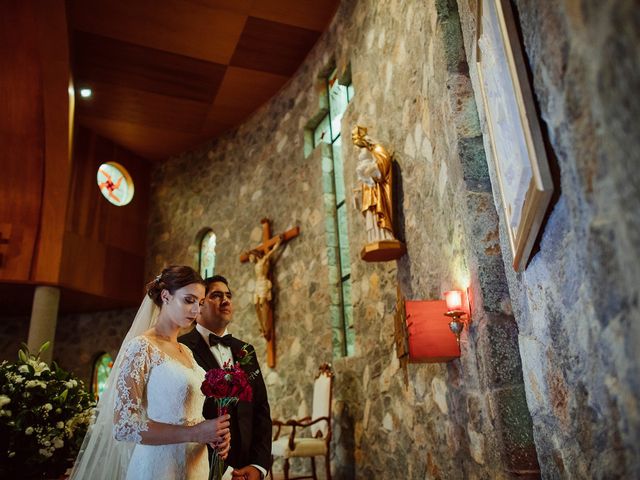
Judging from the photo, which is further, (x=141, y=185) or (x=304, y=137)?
(x=141, y=185)

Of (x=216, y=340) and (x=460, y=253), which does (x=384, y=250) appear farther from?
(x=216, y=340)

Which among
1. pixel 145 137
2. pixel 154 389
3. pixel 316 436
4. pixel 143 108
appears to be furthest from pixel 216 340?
pixel 145 137

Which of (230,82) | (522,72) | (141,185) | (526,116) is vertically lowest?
(526,116)

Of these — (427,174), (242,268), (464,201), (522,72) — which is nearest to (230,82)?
(242,268)

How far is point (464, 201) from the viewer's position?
2.74 meters

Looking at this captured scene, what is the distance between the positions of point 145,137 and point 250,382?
7436mm

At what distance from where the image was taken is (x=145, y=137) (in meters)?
8.98

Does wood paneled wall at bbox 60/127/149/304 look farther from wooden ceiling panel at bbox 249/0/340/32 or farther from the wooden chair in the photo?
the wooden chair

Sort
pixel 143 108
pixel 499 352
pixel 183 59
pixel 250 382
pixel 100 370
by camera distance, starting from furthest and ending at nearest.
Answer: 1. pixel 100 370
2. pixel 143 108
3. pixel 183 59
4. pixel 250 382
5. pixel 499 352

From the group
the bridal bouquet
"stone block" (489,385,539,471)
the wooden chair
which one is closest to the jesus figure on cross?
the wooden chair

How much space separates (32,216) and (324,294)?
15.5 ft

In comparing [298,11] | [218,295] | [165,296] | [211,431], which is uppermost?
[298,11]

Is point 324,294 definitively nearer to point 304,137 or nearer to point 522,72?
point 304,137

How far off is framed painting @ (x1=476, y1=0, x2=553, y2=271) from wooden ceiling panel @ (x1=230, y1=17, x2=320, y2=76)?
4981mm
